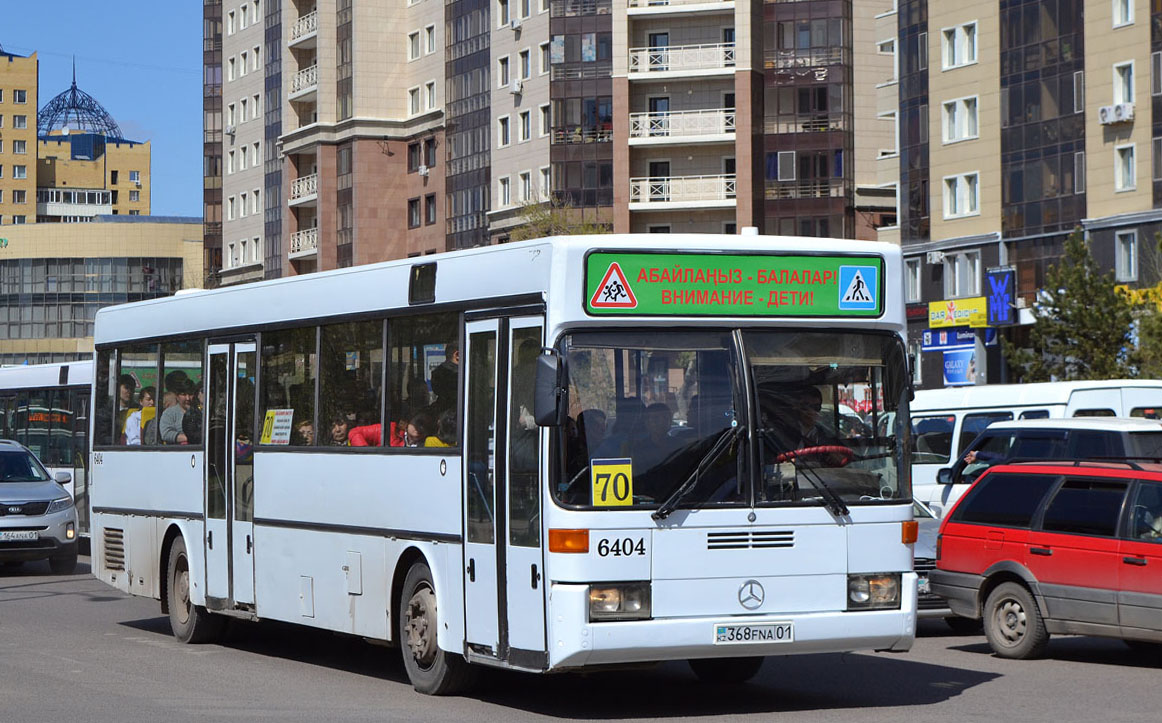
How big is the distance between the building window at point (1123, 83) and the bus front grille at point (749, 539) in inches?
1847

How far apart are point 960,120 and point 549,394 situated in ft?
179

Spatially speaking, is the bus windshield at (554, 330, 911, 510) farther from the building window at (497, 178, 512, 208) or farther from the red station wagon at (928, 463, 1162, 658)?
the building window at (497, 178, 512, 208)

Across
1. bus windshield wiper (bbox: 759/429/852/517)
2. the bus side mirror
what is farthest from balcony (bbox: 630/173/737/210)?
the bus side mirror

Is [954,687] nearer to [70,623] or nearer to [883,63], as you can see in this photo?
[70,623]

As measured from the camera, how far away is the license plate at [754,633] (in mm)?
11211

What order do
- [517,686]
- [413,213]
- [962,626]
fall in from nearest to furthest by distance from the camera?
[517,686] < [962,626] < [413,213]

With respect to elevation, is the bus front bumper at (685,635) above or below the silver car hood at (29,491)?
below

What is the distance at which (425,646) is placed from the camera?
12.6 metres

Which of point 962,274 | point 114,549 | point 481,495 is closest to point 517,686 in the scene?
point 481,495

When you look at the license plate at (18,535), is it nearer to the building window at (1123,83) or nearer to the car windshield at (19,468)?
the car windshield at (19,468)

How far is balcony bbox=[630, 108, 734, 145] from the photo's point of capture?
241 feet

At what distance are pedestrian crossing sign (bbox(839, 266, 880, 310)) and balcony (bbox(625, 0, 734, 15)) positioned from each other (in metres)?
62.8

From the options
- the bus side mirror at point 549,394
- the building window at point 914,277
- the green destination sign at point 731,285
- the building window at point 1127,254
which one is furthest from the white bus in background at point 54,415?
the building window at point 914,277

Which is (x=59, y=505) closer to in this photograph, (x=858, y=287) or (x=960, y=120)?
(x=858, y=287)
